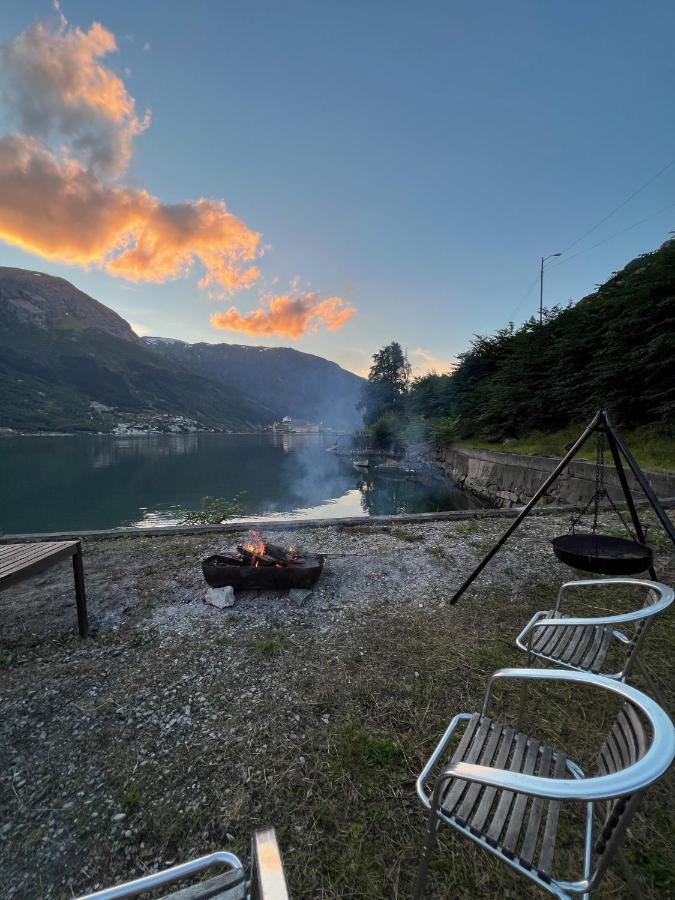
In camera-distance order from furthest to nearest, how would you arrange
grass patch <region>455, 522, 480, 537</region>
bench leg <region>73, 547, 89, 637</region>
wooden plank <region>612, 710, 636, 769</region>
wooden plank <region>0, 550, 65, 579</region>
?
grass patch <region>455, 522, 480, 537</region> < bench leg <region>73, 547, 89, 637</region> < wooden plank <region>0, 550, 65, 579</region> < wooden plank <region>612, 710, 636, 769</region>

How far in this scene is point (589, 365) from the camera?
15305 millimetres

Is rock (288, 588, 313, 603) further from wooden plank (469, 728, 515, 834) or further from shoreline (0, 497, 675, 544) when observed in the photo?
A: wooden plank (469, 728, 515, 834)

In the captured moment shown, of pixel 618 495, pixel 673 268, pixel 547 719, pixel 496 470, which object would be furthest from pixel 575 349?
pixel 547 719

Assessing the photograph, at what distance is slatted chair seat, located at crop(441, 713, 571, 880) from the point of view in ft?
4.34

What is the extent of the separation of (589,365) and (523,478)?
17.4 ft

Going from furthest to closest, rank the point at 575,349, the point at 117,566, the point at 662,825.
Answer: the point at 575,349 < the point at 117,566 < the point at 662,825

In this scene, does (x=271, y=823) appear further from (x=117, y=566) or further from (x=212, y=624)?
(x=117, y=566)

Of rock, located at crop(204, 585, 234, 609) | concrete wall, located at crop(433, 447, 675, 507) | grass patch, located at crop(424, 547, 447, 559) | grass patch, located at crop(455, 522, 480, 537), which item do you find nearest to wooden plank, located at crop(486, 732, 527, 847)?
rock, located at crop(204, 585, 234, 609)

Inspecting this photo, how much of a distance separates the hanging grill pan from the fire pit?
2759 mm

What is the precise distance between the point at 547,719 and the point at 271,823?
1.92 metres

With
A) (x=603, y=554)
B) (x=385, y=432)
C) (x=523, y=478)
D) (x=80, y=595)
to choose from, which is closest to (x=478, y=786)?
(x=603, y=554)

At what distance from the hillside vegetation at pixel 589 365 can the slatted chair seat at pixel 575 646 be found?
5.11 m

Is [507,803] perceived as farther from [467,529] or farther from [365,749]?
[467,529]

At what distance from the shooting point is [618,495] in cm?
1077
